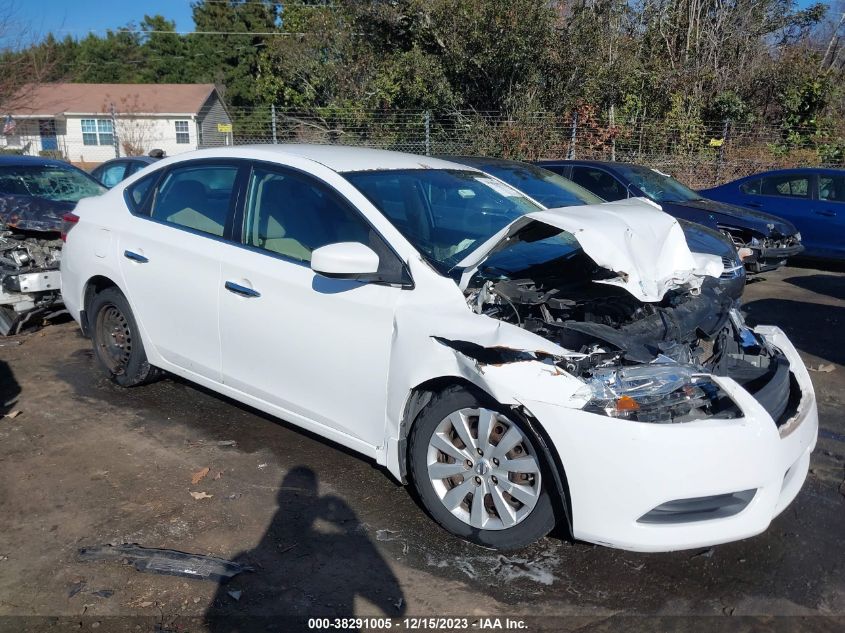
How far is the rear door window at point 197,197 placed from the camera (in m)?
4.39

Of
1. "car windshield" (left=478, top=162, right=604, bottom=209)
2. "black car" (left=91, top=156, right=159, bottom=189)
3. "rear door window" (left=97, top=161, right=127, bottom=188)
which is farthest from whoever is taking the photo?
"rear door window" (left=97, top=161, right=127, bottom=188)

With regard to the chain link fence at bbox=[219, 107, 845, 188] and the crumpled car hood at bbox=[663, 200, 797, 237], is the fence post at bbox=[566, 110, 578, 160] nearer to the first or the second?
the chain link fence at bbox=[219, 107, 845, 188]

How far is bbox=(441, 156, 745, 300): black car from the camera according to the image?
22.7 feet

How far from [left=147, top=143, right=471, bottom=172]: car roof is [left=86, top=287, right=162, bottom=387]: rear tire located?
1.09 metres

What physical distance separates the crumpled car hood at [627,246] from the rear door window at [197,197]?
1.67 metres

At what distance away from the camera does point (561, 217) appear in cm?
347

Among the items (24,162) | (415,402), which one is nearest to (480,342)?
(415,402)

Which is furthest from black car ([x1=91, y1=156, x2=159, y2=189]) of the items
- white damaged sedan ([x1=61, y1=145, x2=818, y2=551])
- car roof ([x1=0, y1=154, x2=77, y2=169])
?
white damaged sedan ([x1=61, y1=145, x2=818, y2=551])

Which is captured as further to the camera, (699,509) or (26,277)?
(26,277)

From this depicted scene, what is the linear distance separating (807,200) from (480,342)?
9581 mm

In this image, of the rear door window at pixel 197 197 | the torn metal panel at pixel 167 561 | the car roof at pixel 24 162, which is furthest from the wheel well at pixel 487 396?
the car roof at pixel 24 162

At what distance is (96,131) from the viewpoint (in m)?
38.8

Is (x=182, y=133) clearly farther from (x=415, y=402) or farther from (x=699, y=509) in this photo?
(x=699, y=509)

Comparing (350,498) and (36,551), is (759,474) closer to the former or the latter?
(350,498)
